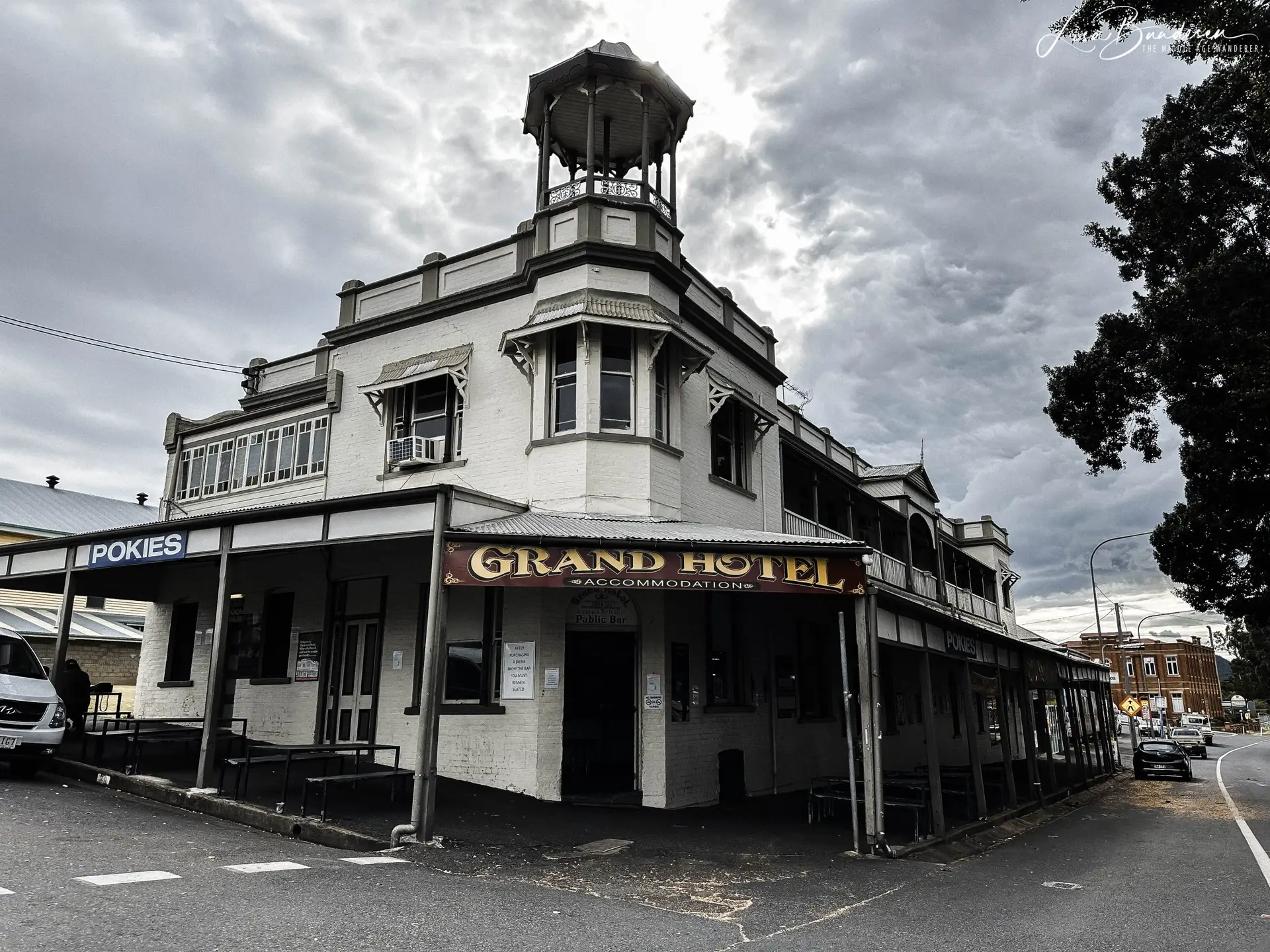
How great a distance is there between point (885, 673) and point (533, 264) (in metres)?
15.9

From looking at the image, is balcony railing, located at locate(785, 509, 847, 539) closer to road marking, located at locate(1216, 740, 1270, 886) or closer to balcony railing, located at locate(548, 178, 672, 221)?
balcony railing, located at locate(548, 178, 672, 221)

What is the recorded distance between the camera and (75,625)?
103 feet

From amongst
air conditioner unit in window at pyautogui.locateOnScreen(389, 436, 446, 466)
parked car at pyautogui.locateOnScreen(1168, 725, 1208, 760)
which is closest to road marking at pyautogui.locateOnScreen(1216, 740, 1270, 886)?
air conditioner unit in window at pyautogui.locateOnScreen(389, 436, 446, 466)

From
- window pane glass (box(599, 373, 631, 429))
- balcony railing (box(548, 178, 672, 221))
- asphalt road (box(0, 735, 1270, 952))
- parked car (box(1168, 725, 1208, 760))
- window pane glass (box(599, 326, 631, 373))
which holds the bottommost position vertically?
parked car (box(1168, 725, 1208, 760))

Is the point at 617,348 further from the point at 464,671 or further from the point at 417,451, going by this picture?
the point at 464,671

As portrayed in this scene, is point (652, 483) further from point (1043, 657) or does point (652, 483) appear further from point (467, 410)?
point (1043, 657)

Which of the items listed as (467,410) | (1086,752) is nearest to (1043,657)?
(1086,752)

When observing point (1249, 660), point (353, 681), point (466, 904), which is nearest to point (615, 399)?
point (353, 681)

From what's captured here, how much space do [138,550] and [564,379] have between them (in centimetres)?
723

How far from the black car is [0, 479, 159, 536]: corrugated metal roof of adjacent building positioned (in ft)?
123

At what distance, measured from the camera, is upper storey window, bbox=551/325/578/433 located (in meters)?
14.6

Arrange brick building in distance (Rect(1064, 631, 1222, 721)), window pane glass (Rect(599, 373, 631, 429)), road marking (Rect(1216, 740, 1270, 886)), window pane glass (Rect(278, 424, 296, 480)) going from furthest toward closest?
brick building in distance (Rect(1064, 631, 1222, 721)), window pane glass (Rect(278, 424, 296, 480)), window pane glass (Rect(599, 373, 631, 429)), road marking (Rect(1216, 740, 1270, 886))

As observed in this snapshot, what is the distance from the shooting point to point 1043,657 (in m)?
21.3

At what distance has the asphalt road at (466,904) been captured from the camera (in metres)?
6.01
